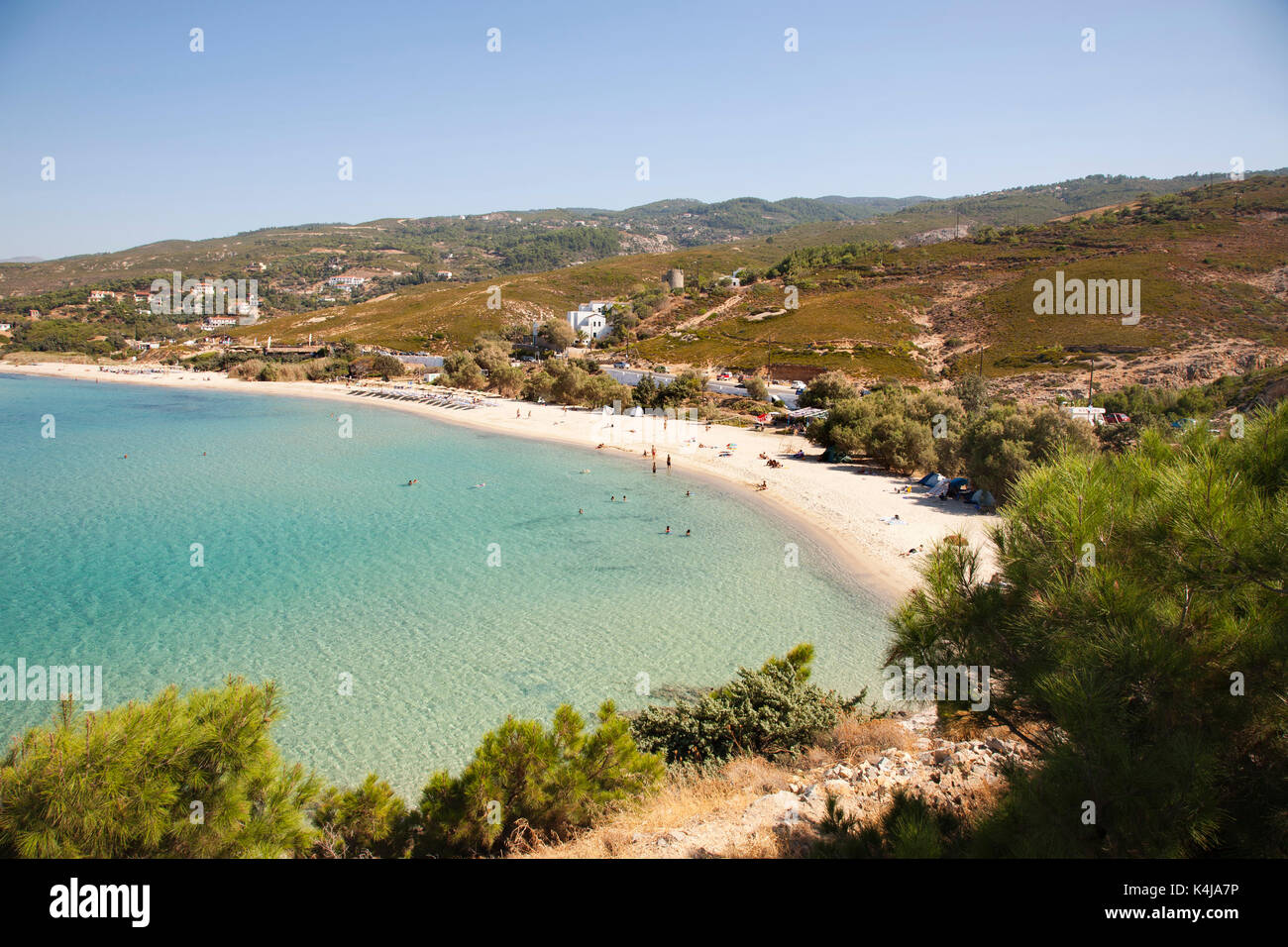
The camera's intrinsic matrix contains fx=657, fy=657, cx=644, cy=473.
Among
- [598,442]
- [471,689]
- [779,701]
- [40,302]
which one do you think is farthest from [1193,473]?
[40,302]

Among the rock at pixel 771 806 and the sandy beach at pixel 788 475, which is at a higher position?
the sandy beach at pixel 788 475

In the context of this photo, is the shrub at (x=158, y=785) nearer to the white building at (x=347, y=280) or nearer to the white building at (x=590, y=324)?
the white building at (x=590, y=324)

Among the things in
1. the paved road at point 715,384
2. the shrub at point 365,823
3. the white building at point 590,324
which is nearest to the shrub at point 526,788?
the shrub at point 365,823

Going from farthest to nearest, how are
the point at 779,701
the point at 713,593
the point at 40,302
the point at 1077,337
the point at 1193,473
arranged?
the point at 40,302 < the point at 1077,337 < the point at 713,593 < the point at 779,701 < the point at 1193,473

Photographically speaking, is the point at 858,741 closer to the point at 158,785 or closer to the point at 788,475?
the point at 158,785

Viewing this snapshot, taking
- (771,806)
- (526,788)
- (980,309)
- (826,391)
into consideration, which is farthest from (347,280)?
(771,806)
